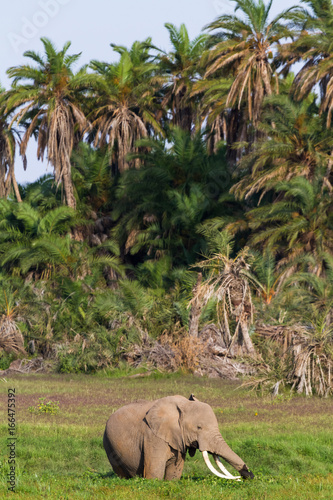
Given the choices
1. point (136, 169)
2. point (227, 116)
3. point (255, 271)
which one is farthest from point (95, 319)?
point (227, 116)

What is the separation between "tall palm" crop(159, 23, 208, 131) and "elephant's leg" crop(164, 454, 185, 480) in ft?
107

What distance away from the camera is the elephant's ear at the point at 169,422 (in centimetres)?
831

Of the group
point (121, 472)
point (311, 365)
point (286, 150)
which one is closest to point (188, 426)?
point (121, 472)

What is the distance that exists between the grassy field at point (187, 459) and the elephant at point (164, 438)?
0.27m

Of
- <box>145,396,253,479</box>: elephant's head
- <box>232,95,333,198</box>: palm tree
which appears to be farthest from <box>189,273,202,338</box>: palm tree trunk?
<box>145,396,253,479</box>: elephant's head

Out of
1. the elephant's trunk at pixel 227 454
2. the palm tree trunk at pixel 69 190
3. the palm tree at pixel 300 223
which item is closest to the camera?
the elephant's trunk at pixel 227 454

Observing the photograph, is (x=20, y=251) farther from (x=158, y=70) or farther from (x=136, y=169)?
(x=158, y=70)

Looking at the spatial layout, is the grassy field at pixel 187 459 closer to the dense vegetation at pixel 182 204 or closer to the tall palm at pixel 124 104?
the dense vegetation at pixel 182 204

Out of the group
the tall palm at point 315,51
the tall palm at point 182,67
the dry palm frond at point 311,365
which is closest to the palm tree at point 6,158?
the tall palm at point 182,67

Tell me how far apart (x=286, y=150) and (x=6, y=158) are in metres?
24.8

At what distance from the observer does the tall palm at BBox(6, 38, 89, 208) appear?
38.2 meters

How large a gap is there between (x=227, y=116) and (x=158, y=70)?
6.43m

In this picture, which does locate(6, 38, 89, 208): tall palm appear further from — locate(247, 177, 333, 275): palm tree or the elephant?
the elephant

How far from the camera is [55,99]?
38594 mm
